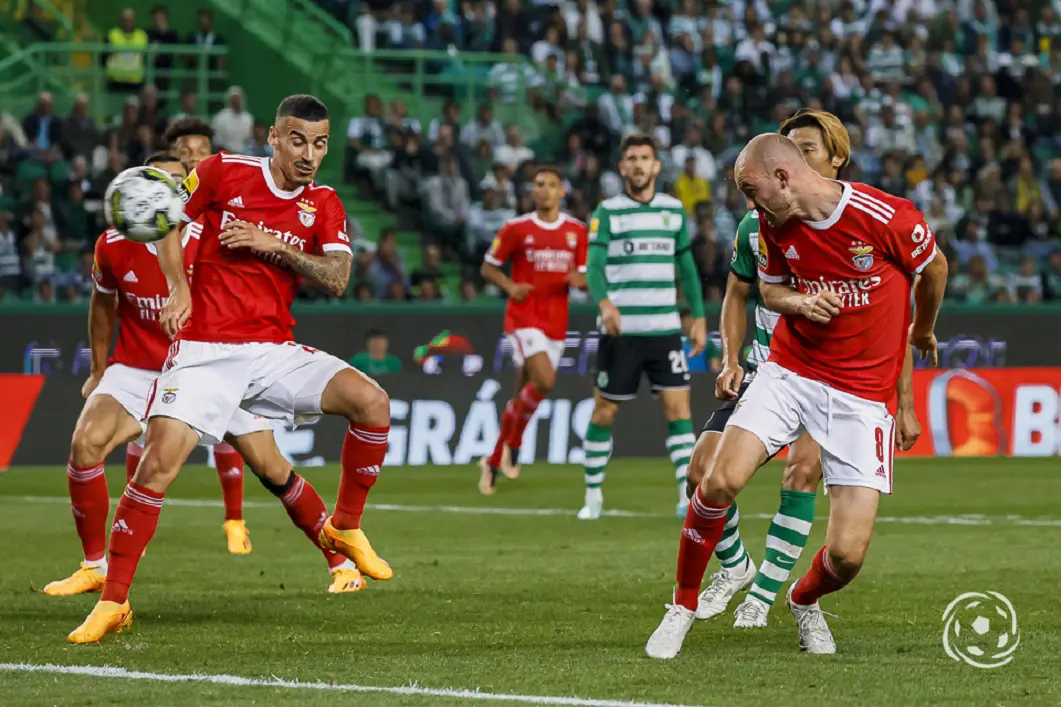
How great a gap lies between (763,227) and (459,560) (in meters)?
3.97

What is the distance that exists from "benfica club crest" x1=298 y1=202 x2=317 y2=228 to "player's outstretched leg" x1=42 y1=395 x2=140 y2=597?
1.75 meters

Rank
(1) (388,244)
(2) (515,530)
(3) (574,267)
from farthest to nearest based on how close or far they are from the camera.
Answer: (1) (388,244), (3) (574,267), (2) (515,530)

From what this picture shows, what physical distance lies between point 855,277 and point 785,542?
4.73 feet

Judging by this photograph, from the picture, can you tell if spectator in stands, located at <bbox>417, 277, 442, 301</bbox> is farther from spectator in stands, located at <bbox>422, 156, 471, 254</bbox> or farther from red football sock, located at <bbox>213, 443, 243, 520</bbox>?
red football sock, located at <bbox>213, 443, 243, 520</bbox>

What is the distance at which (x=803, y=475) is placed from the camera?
744cm

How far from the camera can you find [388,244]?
66.0 feet

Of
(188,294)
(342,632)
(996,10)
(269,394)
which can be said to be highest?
(996,10)

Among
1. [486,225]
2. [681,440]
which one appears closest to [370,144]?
[486,225]

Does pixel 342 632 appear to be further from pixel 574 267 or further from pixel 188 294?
pixel 574 267

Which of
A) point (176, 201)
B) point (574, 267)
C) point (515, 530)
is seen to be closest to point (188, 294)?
point (176, 201)

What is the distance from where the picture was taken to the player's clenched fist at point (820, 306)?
6348 millimetres

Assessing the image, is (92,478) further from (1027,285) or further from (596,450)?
(1027,285)

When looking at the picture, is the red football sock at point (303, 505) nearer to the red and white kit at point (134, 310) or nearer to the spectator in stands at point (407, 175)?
the red and white kit at point (134, 310)

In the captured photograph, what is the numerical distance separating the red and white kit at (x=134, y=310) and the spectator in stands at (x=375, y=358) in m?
8.57
